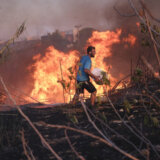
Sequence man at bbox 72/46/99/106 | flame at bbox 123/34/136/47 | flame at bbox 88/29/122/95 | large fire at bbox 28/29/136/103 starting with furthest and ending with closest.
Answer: flame at bbox 123/34/136/47 < large fire at bbox 28/29/136/103 < flame at bbox 88/29/122/95 < man at bbox 72/46/99/106

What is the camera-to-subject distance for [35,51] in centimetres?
2312


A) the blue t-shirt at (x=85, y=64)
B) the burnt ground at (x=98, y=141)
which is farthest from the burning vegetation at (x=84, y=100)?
the blue t-shirt at (x=85, y=64)

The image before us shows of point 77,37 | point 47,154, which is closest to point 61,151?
point 47,154

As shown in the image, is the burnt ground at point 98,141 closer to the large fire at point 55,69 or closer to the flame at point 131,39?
the large fire at point 55,69

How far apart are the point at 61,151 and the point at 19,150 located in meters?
0.55

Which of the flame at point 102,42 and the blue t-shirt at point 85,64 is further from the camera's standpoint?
the flame at point 102,42

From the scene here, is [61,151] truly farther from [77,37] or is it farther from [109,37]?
[77,37]

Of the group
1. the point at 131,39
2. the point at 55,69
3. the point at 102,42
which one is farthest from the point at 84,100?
the point at 131,39

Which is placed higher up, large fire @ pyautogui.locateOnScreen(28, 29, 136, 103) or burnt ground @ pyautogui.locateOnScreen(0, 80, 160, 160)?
large fire @ pyautogui.locateOnScreen(28, 29, 136, 103)

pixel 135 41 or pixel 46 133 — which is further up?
pixel 135 41

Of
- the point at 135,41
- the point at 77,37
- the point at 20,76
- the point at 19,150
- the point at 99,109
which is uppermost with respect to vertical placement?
the point at 77,37

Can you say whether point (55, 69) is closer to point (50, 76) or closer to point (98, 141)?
point (50, 76)

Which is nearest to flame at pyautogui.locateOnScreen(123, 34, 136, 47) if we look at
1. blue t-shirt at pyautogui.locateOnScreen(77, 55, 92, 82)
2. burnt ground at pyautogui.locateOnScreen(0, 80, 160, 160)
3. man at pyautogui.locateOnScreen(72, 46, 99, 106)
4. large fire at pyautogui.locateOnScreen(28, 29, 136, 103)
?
large fire at pyautogui.locateOnScreen(28, 29, 136, 103)

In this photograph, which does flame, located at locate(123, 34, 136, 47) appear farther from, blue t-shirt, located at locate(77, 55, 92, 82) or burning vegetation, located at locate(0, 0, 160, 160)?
blue t-shirt, located at locate(77, 55, 92, 82)
